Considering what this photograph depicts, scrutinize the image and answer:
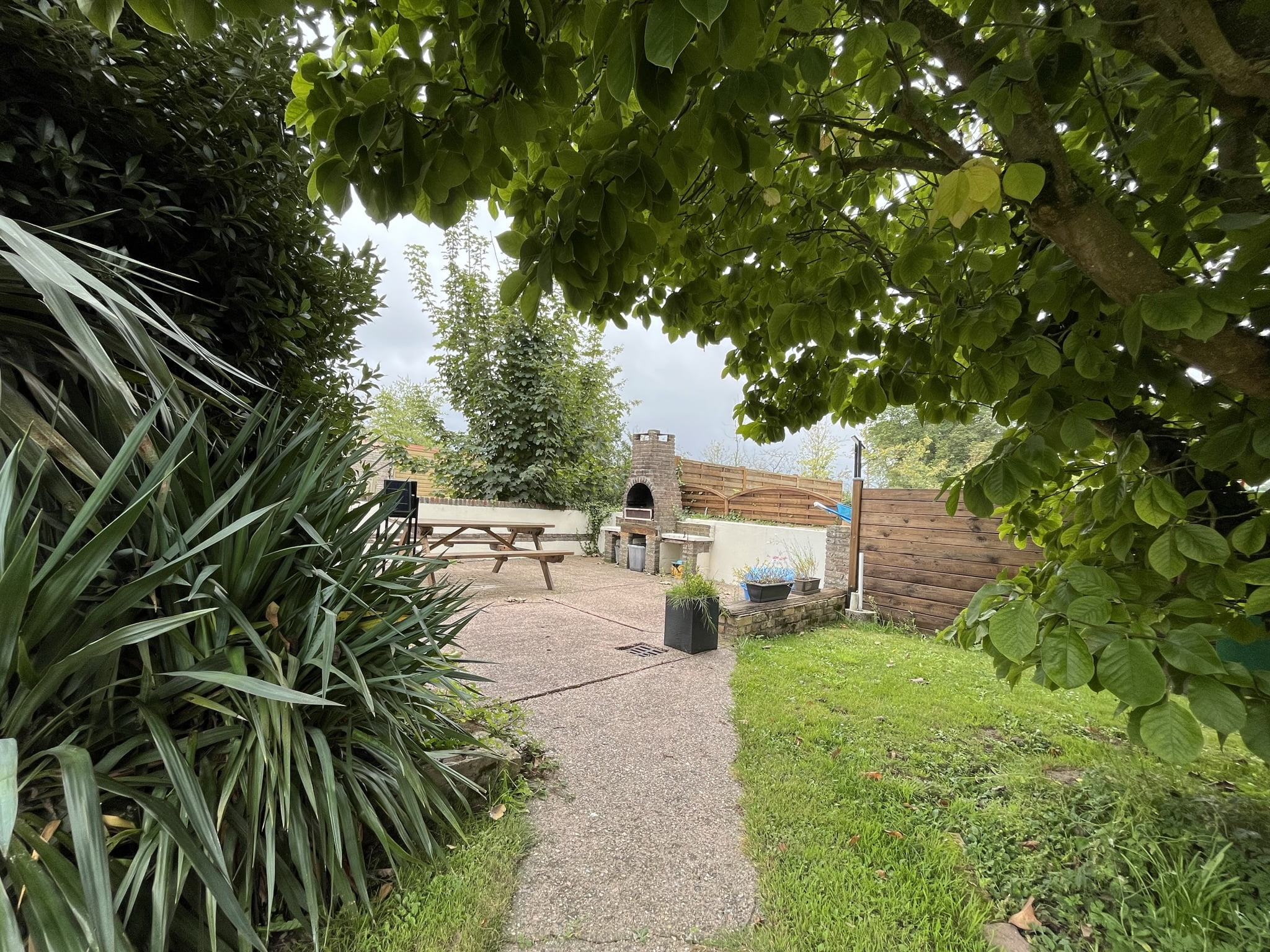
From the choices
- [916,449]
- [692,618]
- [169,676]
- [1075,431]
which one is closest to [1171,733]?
[1075,431]

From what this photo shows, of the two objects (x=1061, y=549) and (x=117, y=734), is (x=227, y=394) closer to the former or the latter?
(x=117, y=734)

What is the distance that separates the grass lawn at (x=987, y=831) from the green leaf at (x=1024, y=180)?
1918 mm

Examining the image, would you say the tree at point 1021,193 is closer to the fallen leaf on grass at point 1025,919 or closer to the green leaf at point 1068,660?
the green leaf at point 1068,660

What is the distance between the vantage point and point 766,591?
217 inches

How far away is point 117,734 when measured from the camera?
4.16 ft

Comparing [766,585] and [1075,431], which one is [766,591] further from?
[1075,431]

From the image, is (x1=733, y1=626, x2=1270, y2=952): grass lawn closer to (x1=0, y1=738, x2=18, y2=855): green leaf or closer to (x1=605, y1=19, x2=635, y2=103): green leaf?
(x1=0, y1=738, x2=18, y2=855): green leaf

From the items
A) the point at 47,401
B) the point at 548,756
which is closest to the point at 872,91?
the point at 47,401

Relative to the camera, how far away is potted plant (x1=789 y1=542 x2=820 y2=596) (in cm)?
611

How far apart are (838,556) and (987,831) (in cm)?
445

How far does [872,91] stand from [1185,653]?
129 cm

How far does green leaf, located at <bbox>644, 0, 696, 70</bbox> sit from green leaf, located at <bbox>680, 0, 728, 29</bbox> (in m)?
0.04

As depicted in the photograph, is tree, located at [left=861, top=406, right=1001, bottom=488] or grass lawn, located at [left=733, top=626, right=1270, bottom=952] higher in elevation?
tree, located at [left=861, top=406, right=1001, bottom=488]

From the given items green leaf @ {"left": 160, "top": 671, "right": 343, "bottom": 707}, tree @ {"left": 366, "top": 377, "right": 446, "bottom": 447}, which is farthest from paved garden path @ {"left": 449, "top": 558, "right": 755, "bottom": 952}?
tree @ {"left": 366, "top": 377, "right": 446, "bottom": 447}
